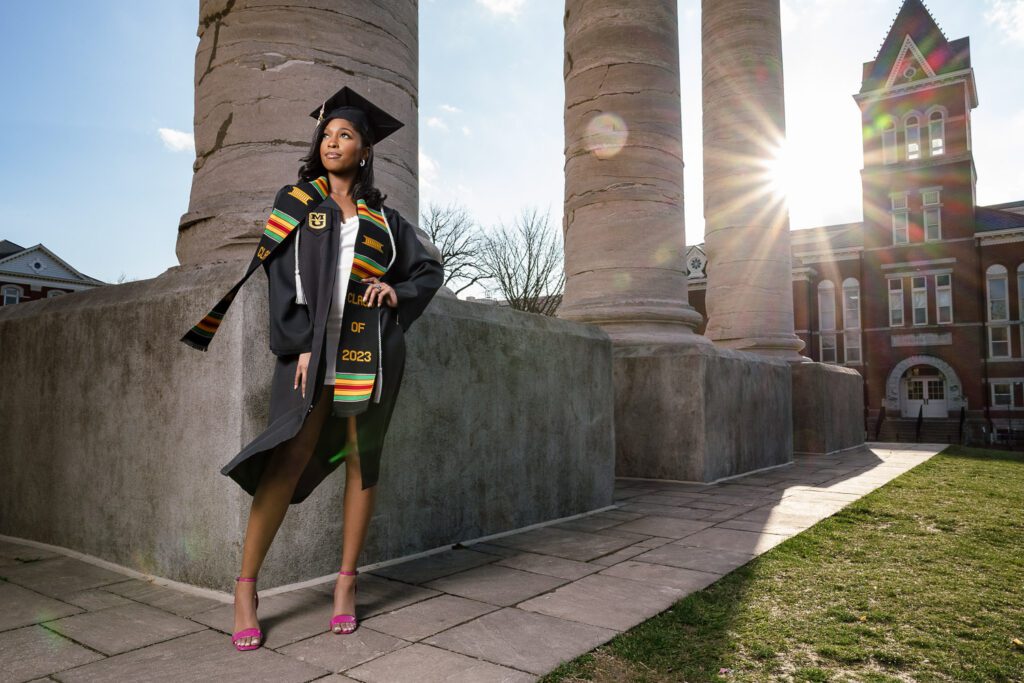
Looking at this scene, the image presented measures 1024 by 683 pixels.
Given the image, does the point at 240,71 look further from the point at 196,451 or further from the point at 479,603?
the point at 479,603

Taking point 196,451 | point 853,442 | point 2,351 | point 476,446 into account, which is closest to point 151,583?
point 196,451

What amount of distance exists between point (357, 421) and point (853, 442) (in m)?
12.7

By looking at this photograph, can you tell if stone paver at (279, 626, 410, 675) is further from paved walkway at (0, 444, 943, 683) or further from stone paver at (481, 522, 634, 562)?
stone paver at (481, 522, 634, 562)

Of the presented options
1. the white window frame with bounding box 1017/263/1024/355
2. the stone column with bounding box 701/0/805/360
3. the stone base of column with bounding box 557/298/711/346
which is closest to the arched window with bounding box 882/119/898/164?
the white window frame with bounding box 1017/263/1024/355

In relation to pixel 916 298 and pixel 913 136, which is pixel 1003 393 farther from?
pixel 913 136

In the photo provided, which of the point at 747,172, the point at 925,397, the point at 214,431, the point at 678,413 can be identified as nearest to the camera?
the point at 214,431

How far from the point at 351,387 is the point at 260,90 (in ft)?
7.74

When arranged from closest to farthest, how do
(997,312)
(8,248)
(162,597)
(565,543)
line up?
1. (162,597)
2. (565,543)
3. (997,312)
4. (8,248)

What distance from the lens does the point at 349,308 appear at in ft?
8.95

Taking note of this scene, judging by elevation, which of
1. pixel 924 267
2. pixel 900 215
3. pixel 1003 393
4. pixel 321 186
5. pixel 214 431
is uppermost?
pixel 900 215

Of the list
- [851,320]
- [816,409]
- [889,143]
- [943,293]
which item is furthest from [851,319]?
[816,409]

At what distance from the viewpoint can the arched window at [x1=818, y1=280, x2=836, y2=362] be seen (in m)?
37.8

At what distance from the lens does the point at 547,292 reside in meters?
32.5

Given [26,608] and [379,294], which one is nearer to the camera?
[379,294]
